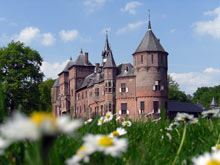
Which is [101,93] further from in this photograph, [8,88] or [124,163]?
[124,163]

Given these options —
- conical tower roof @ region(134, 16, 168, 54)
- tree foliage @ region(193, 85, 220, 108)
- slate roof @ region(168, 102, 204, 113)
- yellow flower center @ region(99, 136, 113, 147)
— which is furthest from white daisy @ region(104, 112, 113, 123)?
tree foliage @ region(193, 85, 220, 108)

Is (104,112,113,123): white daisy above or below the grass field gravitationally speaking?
above

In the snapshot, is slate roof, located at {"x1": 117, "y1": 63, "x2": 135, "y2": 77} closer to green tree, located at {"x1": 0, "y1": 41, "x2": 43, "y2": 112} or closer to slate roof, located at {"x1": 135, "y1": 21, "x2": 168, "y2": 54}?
slate roof, located at {"x1": 135, "y1": 21, "x2": 168, "y2": 54}

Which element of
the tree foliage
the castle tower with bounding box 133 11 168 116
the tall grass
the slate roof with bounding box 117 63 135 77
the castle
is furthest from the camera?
the tree foliage

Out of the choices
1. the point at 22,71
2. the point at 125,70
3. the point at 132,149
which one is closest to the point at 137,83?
the point at 125,70

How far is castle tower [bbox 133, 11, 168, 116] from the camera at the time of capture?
4497 centimetres

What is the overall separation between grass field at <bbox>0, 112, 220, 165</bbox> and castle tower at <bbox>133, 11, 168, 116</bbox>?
40.1 metres

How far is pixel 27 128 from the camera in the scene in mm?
810

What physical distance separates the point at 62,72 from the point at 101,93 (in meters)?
19.8

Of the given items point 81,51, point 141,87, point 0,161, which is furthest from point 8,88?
point 0,161

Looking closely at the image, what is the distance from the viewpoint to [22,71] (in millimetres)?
37000

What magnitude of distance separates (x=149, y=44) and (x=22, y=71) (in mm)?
19949

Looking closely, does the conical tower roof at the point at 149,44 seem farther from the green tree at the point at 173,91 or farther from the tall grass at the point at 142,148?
the tall grass at the point at 142,148

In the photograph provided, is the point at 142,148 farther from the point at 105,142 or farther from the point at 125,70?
the point at 125,70
